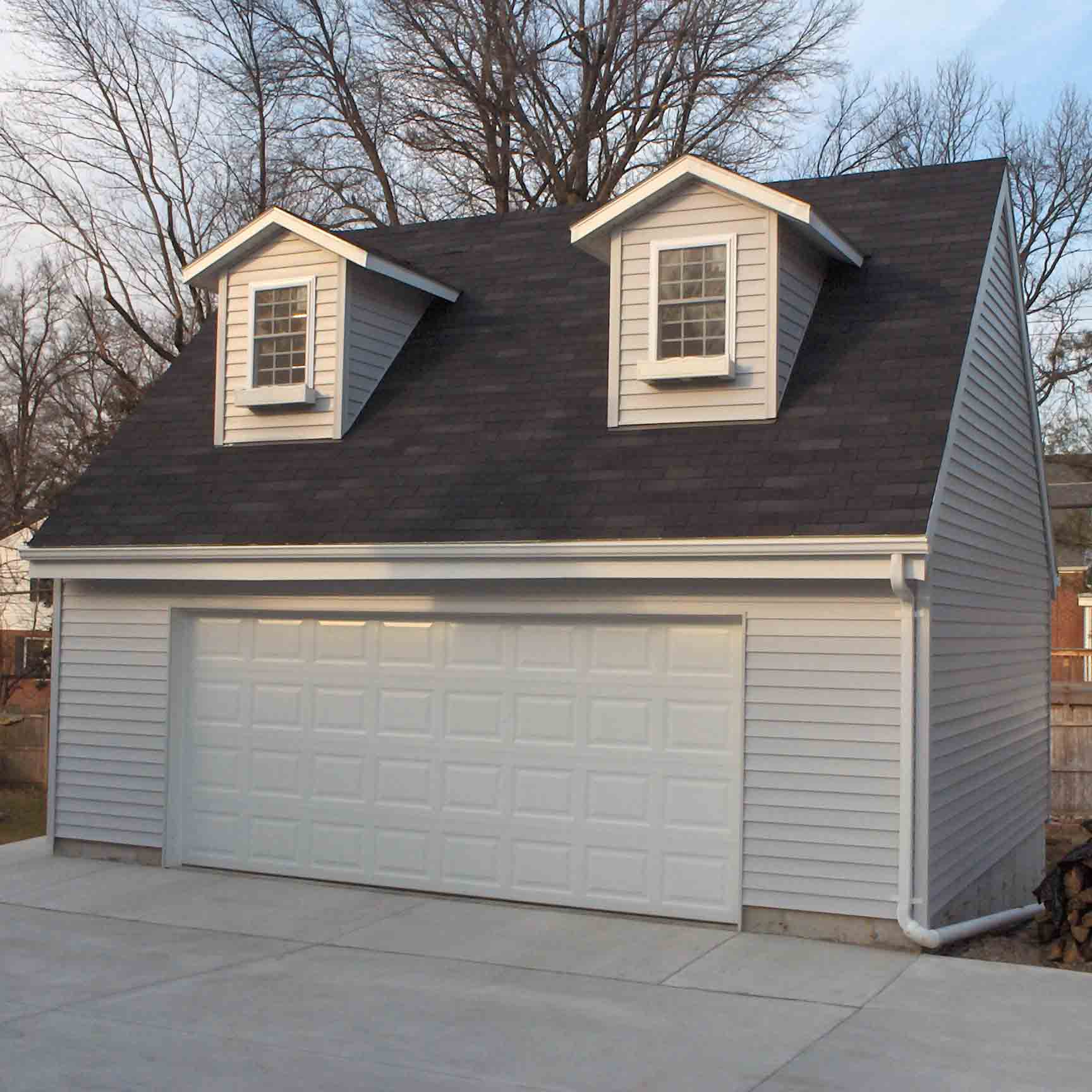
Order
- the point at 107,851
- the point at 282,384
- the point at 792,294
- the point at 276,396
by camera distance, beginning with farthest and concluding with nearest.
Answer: the point at 282,384
the point at 276,396
the point at 107,851
the point at 792,294

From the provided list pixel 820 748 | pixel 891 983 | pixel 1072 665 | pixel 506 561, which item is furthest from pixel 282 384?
pixel 1072 665

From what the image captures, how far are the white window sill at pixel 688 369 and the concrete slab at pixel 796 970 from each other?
4.11 m

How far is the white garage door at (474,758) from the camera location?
32.1 feet

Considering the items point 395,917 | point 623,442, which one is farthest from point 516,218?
point 395,917

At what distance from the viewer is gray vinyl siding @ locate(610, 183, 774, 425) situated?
34.0ft

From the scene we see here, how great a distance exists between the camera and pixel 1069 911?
360 inches

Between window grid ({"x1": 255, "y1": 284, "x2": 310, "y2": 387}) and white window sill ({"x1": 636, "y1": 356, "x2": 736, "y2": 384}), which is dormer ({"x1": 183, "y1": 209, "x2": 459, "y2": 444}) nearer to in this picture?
window grid ({"x1": 255, "y1": 284, "x2": 310, "y2": 387})

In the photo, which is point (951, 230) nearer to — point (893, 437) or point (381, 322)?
point (893, 437)

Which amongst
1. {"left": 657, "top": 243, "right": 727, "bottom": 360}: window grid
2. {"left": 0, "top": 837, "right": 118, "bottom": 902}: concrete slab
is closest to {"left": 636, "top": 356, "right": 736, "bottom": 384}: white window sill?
{"left": 657, "top": 243, "right": 727, "bottom": 360}: window grid

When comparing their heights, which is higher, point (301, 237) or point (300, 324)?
point (301, 237)

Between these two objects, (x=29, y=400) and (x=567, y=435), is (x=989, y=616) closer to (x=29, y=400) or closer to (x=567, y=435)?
(x=567, y=435)

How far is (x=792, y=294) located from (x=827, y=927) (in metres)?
4.75

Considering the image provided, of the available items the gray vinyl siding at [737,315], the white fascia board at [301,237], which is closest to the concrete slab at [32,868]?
the white fascia board at [301,237]

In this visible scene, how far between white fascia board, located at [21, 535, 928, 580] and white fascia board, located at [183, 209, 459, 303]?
109 inches
